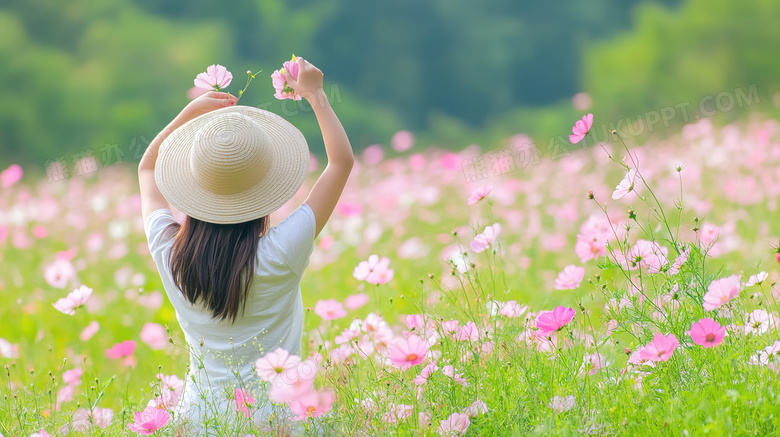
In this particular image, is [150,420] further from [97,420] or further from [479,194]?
[479,194]

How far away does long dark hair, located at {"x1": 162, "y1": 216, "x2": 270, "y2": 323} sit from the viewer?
4.20 feet

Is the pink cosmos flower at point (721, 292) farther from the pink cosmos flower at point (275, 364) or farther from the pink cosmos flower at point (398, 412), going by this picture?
the pink cosmos flower at point (275, 364)

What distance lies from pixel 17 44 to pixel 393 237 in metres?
4.80

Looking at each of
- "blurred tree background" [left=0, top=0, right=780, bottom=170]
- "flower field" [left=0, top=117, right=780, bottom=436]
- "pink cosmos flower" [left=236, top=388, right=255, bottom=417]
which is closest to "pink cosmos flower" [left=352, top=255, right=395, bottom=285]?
"flower field" [left=0, top=117, right=780, bottom=436]

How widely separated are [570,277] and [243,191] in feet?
2.01

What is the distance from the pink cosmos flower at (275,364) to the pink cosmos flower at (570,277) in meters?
0.55

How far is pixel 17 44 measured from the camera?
697cm

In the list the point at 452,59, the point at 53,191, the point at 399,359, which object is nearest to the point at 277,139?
the point at 399,359

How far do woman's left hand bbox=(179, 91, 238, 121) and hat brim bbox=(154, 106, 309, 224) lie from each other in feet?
0.24

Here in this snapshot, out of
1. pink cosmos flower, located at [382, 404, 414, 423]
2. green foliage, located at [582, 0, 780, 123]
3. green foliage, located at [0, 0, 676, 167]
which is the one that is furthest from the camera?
green foliage, located at [582, 0, 780, 123]

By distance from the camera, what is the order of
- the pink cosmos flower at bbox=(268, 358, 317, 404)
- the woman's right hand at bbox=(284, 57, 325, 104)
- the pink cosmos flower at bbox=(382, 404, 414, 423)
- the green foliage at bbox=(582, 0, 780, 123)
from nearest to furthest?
the pink cosmos flower at bbox=(268, 358, 317, 404) → the pink cosmos flower at bbox=(382, 404, 414, 423) → the woman's right hand at bbox=(284, 57, 325, 104) → the green foliage at bbox=(582, 0, 780, 123)

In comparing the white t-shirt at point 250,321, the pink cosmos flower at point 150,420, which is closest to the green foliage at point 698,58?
the white t-shirt at point 250,321

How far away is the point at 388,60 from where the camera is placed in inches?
320

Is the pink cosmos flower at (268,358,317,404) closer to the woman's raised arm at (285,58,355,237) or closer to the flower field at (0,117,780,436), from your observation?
the flower field at (0,117,780,436)
